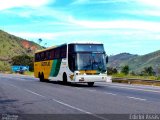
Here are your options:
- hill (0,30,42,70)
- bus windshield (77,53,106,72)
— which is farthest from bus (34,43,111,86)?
hill (0,30,42,70)

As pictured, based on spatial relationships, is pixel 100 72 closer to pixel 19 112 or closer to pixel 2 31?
pixel 19 112

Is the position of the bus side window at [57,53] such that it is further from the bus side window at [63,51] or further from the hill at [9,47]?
the hill at [9,47]

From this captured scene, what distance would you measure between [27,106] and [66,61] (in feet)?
54.9

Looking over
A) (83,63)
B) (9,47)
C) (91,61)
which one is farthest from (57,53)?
(9,47)

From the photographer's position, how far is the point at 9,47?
522ft

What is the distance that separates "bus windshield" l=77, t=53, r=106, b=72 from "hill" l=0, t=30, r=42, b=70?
347 ft

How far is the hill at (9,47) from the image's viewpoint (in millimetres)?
148000

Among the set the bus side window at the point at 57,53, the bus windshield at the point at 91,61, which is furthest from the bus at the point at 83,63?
the bus side window at the point at 57,53

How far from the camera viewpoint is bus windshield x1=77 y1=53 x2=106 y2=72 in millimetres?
31719

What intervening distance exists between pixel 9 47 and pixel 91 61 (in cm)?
13001

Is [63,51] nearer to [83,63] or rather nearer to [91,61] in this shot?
[83,63]

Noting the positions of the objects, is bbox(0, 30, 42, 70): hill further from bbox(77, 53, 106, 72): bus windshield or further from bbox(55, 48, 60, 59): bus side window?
bbox(77, 53, 106, 72): bus windshield

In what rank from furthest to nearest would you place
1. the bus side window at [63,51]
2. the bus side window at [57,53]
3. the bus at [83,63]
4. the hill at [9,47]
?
the hill at [9,47] → the bus side window at [57,53] → the bus side window at [63,51] → the bus at [83,63]

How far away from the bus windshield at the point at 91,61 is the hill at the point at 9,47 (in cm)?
10572
